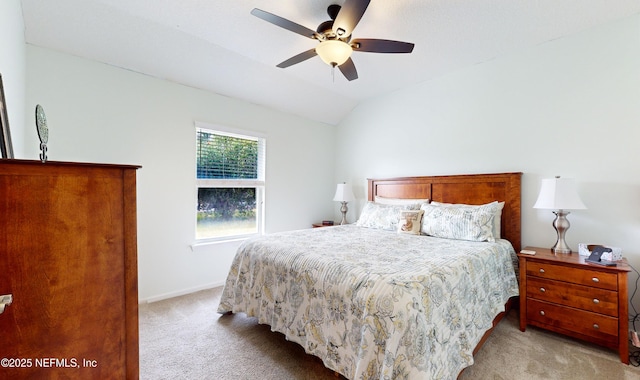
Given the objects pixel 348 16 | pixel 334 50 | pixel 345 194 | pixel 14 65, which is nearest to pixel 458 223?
pixel 345 194

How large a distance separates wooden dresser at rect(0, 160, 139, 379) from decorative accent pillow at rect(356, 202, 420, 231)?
8.82ft

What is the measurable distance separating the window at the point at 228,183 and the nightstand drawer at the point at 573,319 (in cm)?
323

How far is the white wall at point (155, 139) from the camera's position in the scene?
8.09ft

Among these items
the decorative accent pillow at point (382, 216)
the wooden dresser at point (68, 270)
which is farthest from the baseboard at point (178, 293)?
the wooden dresser at point (68, 270)

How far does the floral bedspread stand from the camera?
134cm

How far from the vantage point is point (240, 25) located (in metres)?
2.42

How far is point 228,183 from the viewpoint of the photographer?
360 centimetres

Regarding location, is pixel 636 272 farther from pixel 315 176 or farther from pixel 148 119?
pixel 148 119

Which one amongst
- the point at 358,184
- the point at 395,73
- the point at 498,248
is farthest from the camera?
the point at 358,184

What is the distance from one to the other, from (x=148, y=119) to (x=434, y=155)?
3.48 m

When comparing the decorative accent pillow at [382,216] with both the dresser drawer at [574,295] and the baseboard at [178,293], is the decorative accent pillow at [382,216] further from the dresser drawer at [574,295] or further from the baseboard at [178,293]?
the baseboard at [178,293]

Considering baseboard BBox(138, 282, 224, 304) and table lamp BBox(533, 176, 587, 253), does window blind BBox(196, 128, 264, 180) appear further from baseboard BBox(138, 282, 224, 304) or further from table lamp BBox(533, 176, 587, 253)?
table lamp BBox(533, 176, 587, 253)

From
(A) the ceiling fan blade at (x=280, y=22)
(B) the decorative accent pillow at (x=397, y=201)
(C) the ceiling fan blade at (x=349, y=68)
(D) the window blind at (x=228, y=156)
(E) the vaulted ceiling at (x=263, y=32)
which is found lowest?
(B) the decorative accent pillow at (x=397, y=201)

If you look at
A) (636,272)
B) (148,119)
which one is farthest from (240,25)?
(636,272)
